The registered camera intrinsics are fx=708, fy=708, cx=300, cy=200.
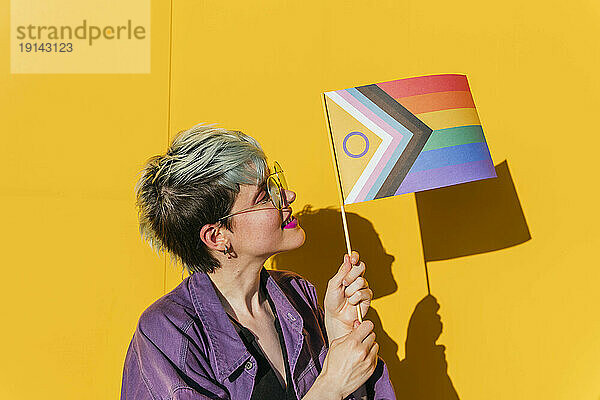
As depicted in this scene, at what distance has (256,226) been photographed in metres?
1.78

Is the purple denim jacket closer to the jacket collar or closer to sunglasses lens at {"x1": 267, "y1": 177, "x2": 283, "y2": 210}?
the jacket collar

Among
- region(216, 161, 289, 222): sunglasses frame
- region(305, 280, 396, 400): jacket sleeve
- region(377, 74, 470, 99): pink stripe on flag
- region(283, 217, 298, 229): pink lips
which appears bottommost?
region(305, 280, 396, 400): jacket sleeve

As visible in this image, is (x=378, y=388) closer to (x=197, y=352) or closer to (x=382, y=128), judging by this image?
(x=197, y=352)

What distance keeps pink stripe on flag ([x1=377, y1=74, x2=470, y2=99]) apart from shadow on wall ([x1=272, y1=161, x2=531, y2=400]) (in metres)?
0.60

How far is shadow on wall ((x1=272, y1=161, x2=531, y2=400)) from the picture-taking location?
2369mm

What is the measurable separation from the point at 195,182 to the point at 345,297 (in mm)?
528

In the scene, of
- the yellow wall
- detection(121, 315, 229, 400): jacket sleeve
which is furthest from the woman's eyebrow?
the yellow wall

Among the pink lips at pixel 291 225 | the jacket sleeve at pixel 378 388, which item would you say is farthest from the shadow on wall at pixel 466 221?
the pink lips at pixel 291 225

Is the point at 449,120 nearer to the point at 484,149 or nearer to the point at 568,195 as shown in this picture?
the point at 484,149

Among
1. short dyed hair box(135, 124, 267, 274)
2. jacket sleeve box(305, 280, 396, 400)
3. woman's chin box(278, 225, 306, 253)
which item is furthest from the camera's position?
jacket sleeve box(305, 280, 396, 400)

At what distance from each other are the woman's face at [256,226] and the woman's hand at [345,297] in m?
0.20

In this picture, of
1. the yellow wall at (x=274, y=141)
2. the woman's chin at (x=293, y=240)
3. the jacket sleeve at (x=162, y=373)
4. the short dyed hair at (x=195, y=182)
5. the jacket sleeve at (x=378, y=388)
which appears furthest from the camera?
the yellow wall at (x=274, y=141)

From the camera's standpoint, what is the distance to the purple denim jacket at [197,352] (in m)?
1.63

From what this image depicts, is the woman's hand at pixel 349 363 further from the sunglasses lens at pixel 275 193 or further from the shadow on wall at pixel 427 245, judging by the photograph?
the shadow on wall at pixel 427 245
